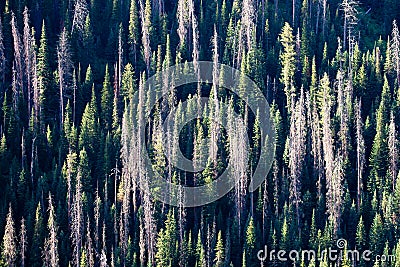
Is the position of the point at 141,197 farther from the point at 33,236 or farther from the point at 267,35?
the point at 267,35

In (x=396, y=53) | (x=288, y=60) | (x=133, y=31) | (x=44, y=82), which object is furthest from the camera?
(x=133, y=31)

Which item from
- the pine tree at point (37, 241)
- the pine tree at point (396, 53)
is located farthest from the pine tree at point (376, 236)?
the pine tree at point (37, 241)

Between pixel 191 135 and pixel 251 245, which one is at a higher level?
pixel 191 135

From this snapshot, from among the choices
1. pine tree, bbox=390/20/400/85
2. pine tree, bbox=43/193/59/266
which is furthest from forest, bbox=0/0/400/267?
pine tree, bbox=390/20/400/85

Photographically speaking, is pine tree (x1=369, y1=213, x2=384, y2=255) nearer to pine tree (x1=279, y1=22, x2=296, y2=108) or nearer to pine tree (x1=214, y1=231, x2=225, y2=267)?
pine tree (x1=214, y1=231, x2=225, y2=267)

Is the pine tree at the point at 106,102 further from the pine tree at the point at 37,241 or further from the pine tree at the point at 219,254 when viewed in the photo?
the pine tree at the point at 219,254

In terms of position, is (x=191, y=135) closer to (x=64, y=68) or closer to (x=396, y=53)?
(x=64, y=68)

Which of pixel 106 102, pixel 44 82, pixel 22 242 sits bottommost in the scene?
pixel 22 242

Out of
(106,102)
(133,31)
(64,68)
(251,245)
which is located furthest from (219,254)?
(133,31)

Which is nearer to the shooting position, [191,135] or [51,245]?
[51,245]
